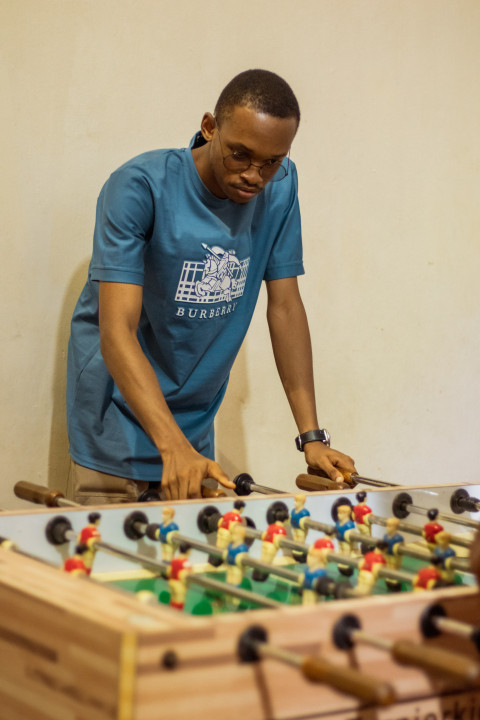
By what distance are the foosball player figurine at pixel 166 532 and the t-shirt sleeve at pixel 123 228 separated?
2.06 ft

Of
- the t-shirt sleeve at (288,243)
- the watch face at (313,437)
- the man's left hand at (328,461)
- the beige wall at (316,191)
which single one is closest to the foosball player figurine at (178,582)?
the man's left hand at (328,461)

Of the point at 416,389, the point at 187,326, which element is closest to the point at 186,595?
the point at 187,326

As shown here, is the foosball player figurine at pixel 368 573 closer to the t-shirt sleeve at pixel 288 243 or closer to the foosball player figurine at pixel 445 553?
the foosball player figurine at pixel 445 553

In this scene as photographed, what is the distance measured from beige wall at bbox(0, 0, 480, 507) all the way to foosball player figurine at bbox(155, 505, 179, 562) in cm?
117

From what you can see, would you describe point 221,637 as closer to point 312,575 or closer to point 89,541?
point 312,575

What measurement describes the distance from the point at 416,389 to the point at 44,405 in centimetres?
150

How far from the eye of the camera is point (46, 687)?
3.30ft

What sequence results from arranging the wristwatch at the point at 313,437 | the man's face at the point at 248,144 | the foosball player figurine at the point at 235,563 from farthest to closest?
1. the wristwatch at the point at 313,437
2. the man's face at the point at 248,144
3. the foosball player figurine at the point at 235,563

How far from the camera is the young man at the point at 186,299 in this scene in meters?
1.90

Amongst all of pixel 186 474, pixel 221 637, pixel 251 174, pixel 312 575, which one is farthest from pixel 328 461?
pixel 221 637

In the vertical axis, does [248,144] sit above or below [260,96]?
below

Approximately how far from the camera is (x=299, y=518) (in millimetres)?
1680

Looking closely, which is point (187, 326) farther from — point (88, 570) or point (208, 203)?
point (88, 570)

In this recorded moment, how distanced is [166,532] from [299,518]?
293mm
